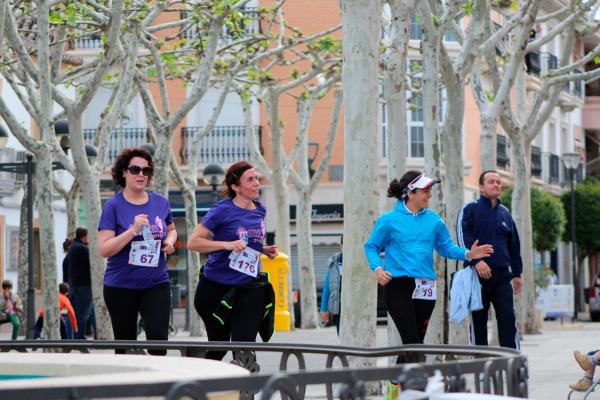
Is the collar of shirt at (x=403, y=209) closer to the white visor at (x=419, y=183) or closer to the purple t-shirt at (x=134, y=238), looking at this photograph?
the white visor at (x=419, y=183)

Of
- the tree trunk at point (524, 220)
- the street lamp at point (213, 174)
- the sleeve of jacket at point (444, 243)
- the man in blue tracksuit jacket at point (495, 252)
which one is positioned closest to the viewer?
the sleeve of jacket at point (444, 243)

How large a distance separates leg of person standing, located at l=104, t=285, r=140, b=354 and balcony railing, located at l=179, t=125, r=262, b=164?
43834mm

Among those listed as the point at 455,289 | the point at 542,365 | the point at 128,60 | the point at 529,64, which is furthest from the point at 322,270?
the point at 455,289

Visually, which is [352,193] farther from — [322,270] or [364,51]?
[322,270]

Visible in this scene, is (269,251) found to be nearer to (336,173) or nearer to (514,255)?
(514,255)

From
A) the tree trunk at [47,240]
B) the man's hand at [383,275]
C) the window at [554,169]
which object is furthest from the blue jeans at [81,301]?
the window at [554,169]

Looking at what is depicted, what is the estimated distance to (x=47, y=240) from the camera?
2266cm

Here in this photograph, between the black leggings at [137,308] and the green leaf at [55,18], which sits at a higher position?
the green leaf at [55,18]

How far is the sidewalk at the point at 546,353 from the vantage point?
1504 cm

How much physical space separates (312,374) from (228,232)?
6820 millimetres

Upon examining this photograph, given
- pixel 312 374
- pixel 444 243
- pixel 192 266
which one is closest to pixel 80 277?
pixel 192 266

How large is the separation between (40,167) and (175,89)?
111 ft

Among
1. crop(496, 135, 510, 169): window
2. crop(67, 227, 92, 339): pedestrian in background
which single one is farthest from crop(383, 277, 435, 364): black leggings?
crop(496, 135, 510, 169): window

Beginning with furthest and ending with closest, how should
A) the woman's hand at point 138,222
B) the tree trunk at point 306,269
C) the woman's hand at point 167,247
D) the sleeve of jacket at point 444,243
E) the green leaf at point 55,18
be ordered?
the tree trunk at point 306,269
the green leaf at point 55,18
the sleeve of jacket at point 444,243
the woman's hand at point 167,247
the woman's hand at point 138,222
